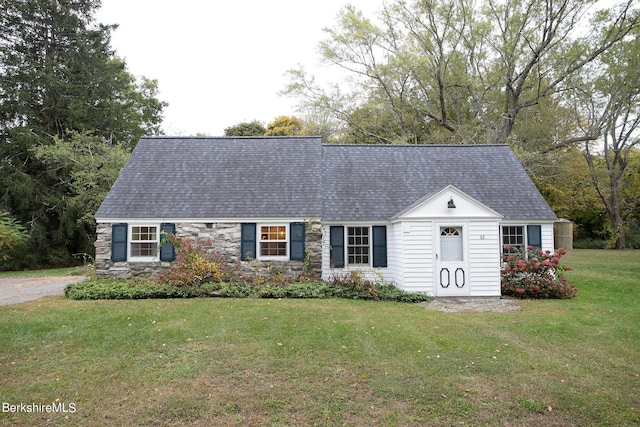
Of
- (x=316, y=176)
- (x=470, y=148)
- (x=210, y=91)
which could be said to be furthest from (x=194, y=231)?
(x=210, y=91)

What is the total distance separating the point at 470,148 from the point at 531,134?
13091 millimetres

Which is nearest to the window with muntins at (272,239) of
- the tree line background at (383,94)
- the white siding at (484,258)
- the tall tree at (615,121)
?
the white siding at (484,258)

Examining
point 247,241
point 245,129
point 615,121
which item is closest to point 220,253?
point 247,241

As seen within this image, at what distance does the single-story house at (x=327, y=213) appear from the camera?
485 inches

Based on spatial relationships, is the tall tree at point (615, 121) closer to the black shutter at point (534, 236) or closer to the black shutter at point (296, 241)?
the black shutter at point (534, 236)

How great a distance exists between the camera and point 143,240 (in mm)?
13719

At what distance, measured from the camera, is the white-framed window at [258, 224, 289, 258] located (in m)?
13.8

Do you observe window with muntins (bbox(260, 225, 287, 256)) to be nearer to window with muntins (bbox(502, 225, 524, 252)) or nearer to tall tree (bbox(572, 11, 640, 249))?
window with muntins (bbox(502, 225, 524, 252))

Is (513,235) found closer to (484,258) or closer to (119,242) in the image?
(484,258)

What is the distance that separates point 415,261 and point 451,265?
3.42 feet

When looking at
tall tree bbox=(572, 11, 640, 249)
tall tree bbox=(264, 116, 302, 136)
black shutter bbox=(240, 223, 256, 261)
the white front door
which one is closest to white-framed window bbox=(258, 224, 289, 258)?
black shutter bbox=(240, 223, 256, 261)

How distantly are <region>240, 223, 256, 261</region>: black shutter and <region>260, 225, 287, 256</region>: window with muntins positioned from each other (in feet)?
0.86

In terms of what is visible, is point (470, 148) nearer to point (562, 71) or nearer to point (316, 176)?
point (316, 176)

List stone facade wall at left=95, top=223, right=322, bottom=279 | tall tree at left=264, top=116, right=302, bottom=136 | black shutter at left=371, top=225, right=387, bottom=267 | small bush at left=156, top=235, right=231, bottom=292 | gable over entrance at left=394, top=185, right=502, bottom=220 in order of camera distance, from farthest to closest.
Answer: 1. tall tree at left=264, top=116, right=302, bottom=136
2. black shutter at left=371, top=225, right=387, bottom=267
3. stone facade wall at left=95, top=223, right=322, bottom=279
4. small bush at left=156, top=235, right=231, bottom=292
5. gable over entrance at left=394, top=185, right=502, bottom=220
